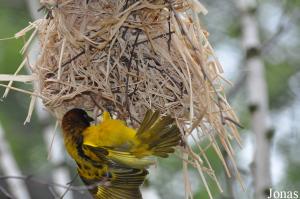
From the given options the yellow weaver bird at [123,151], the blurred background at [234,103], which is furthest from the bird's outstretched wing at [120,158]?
the blurred background at [234,103]

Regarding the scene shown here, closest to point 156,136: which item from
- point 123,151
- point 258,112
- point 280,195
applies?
point 123,151

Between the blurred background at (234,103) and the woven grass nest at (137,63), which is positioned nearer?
the woven grass nest at (137,63)

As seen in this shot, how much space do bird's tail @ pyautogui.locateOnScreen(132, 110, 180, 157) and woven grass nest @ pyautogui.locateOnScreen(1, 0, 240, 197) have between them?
0.06 metres

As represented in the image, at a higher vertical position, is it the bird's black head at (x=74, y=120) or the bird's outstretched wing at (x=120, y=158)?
the bird's black head at (x=74, y=120)

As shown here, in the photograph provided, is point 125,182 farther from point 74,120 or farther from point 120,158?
point 74,120

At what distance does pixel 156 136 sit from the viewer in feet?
11.4

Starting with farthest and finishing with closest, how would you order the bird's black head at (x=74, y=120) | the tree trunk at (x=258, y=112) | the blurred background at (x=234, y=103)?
the blurred background at (x=234, y=103) < the tree trunk at (x=258, y=112) < the bird's black head at (x=74, y=120)

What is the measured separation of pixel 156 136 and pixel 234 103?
381 centimetres

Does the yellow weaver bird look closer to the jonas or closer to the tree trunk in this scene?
the jonas

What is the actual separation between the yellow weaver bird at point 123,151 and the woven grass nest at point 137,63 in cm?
8

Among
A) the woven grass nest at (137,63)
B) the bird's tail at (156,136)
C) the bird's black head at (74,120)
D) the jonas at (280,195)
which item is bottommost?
the jonas at (280,195)

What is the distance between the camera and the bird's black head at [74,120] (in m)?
3.59

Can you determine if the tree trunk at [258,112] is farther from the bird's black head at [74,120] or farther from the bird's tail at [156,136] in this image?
the bird's black head at [74,120]

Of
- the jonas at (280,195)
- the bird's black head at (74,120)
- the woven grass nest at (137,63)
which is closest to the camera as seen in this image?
the woven grass nest at (137,63)
